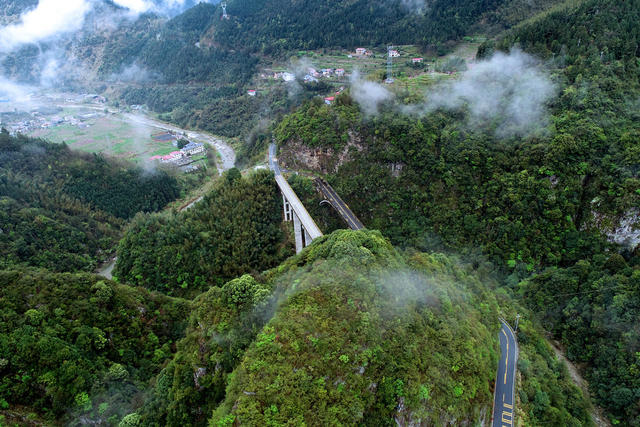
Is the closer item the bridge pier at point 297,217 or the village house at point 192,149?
the bridge pier at point 297,217

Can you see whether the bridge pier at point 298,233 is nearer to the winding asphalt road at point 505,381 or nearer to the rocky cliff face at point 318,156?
the rocky cliff face at point 318,156

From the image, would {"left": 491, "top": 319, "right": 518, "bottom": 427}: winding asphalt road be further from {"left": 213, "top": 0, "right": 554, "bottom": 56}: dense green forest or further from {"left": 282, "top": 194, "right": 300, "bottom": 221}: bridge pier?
{"left": 213, "top": 0, "right": 554, "bottom": 56}: dense green forest

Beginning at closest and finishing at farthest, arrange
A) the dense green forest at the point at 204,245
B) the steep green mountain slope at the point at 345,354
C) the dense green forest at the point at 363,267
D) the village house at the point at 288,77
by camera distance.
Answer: the steep green mountain slope at the point at 345,354 → the dense green forest at the point at 363,267 → the dense green forest at the point at 204,245 → the village house at the point at 288,77

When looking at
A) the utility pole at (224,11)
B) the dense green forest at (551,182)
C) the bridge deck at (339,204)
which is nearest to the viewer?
the dense green forest at (551,182)

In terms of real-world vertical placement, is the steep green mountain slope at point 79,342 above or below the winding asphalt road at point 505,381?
above

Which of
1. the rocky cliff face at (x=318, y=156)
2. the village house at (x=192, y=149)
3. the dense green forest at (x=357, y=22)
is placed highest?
the dense green forest at (x=357, y=22)

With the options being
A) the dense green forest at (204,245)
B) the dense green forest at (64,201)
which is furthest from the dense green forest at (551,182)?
the dense green forest at (64,201)

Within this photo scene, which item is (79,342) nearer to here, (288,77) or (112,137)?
(288,77)
